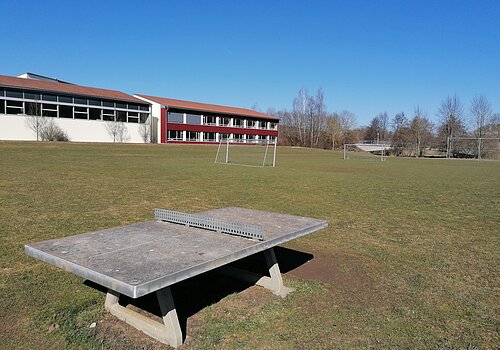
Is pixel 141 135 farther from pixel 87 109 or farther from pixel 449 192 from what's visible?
pixel 449 192

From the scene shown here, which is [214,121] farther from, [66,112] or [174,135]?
[66,112]

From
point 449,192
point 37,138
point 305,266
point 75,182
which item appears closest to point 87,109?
point 37,138

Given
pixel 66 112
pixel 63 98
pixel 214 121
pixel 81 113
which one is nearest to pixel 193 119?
pixel 214 121

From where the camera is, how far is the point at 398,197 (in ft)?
37.8

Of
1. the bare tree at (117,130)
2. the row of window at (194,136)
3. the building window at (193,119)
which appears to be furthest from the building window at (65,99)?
the building window at (193,119)

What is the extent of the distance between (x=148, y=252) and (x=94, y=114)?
4807 cm

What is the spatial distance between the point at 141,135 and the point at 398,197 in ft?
147

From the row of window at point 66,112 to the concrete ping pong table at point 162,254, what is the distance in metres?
43.5

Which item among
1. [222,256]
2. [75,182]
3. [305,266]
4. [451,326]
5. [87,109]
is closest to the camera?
[222,256]

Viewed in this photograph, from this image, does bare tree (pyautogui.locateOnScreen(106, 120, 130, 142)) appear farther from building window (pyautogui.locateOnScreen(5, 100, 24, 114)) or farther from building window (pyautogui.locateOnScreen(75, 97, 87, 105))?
building window (pyautogui.locateOnScreen(5, 100, 24, 114))

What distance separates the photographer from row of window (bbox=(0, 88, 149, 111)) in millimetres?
40281

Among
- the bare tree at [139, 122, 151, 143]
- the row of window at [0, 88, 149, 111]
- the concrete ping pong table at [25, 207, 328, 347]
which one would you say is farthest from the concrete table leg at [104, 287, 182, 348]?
the bare tree at [139, 122, 151, 143]

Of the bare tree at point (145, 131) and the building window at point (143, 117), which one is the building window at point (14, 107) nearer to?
the bare tree at point (145, 131)

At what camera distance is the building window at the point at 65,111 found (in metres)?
44.1
